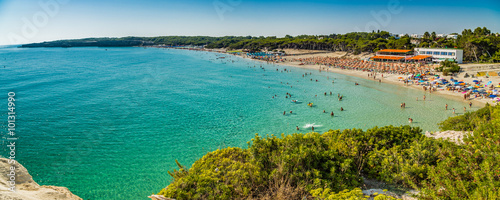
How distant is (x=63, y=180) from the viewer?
54.5 feet

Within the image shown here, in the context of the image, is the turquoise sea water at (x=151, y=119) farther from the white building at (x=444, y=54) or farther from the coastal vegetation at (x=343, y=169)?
the white building at (x=444, y=54)

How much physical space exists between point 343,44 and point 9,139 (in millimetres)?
107711

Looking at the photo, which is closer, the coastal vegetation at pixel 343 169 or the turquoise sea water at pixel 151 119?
the coastal vegetation at pixel 343 169

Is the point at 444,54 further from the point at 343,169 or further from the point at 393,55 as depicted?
the point at 343,169

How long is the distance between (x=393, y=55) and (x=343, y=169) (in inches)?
3004

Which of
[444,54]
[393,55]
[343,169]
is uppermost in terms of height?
[393,55]

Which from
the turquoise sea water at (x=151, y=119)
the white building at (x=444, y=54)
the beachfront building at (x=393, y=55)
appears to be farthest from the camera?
the beachfront building at (x=393, y=55)

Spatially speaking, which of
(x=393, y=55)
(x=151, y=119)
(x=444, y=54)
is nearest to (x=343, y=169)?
(x=151, y=119)

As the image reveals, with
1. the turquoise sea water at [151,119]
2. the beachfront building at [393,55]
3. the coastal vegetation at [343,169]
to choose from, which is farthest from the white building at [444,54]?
the coastal vegetation at [343,169]

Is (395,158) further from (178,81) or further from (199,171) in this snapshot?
(178,81)

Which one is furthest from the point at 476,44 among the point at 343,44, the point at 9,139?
the point at 9,139

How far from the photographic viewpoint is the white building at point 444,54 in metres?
57.7

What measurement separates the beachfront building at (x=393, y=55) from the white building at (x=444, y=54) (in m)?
4.09

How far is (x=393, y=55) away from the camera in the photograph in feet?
243
